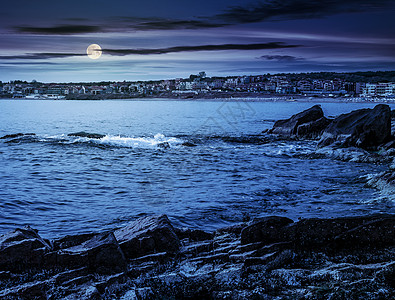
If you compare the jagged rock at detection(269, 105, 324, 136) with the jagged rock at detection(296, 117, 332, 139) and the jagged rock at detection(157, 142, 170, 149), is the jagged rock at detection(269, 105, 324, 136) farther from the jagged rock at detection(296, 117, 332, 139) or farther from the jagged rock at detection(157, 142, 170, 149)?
the jagged rock at detection(157, 142, 170, 149)

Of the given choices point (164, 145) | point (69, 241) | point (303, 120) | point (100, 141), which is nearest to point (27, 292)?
point (69, 241)

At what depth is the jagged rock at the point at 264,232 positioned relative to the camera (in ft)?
28.3

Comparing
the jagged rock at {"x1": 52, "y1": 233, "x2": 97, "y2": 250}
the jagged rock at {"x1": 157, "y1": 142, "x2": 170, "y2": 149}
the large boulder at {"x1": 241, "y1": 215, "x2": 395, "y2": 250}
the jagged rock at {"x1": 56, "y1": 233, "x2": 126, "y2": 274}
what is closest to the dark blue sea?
the jagged rock at {"x1": 157, "y1": 142, "x2": 170, "y2": 149}

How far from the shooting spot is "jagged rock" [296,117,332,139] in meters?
37.8

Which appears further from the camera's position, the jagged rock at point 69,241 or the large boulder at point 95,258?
the jagged rock at point 69,241

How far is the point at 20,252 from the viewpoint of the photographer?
805 cm

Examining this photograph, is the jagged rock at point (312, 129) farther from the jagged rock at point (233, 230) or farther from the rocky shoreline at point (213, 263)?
the rocky shoreline at point (213, 263)

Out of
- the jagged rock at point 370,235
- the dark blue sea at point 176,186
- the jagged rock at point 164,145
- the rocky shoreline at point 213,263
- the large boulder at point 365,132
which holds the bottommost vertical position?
the dark blue sea at point 176,186

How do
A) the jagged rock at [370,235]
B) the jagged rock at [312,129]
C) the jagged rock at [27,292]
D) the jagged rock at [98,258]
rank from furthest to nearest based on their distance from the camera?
1. the jagged rock at [312,129]
2. the jagged rock at [370,235]
3. the jagged rock at [98,258]
4. the jagged rock at [27,292]

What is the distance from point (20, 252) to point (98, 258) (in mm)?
1689

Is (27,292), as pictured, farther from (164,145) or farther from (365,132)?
(365,132)

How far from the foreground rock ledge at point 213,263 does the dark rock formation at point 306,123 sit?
30.4 m

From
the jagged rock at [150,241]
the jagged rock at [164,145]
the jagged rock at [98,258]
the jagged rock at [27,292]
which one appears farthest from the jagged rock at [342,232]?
the jagged rock at [164,145]

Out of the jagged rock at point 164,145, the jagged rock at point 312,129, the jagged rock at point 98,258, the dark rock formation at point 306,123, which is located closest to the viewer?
the jagged rock at point 98,258
